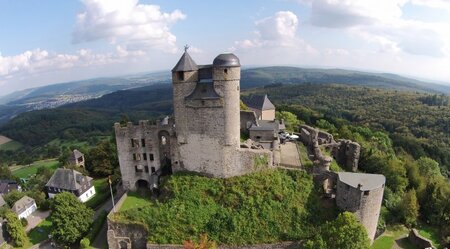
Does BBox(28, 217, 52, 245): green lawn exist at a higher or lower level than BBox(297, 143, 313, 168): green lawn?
lower

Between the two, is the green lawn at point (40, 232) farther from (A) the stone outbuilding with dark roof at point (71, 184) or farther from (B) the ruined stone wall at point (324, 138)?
(B) the ruined stone wall at point (324, 138)

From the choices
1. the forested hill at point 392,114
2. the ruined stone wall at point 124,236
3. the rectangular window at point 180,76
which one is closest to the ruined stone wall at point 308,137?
the rectangular window at point 180,76

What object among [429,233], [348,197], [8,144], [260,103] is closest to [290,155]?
[348,197]

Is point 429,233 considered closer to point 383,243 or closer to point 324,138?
point 383,243

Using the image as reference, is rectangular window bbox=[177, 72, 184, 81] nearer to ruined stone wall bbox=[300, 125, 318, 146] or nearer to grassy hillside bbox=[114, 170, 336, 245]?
grassy hillside bbox=[114, 170, 336, 245]

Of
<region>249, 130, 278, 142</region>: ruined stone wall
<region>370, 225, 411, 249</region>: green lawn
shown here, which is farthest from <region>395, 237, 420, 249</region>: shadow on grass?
<region>249, 130, 278, 142</region>: ruined stone wall

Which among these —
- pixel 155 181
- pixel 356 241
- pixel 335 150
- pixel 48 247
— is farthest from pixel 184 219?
pixel 335 150
